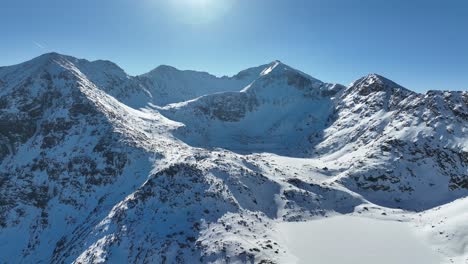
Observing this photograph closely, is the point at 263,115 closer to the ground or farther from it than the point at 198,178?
farther from it

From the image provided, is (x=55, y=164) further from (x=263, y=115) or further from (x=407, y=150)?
(x=263, y=115)

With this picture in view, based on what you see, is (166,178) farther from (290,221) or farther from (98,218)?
(290,221)

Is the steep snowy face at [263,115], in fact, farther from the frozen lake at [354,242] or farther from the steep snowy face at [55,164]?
the frozen lake at [354,242]

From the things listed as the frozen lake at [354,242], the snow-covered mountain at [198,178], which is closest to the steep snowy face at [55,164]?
the snow-covered mountain at [198,178]

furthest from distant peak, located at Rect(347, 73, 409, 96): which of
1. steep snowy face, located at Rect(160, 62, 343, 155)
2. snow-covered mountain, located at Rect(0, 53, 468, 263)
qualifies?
steep snowy face, located at Rect(160, 62, 343, 155)

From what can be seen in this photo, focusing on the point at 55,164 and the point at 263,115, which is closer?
the point at 55,164

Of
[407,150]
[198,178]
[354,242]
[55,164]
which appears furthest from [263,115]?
[354,242]

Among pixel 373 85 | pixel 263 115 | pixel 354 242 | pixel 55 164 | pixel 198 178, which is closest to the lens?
pixel 354 242
